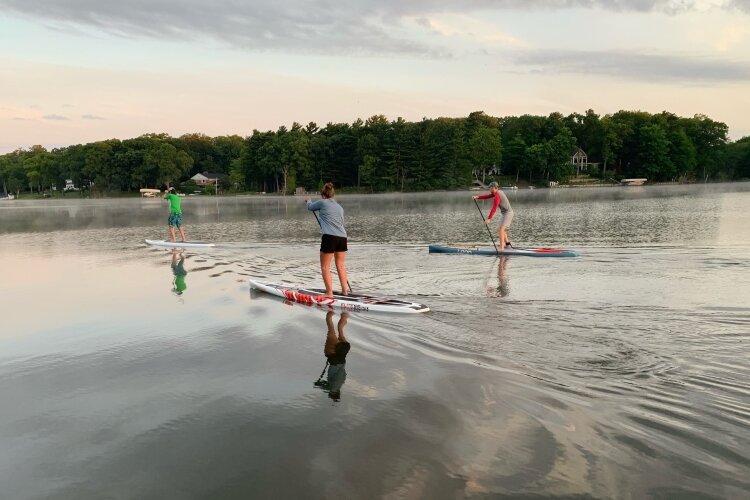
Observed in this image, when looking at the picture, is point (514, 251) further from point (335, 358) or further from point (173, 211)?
point (173, 211)

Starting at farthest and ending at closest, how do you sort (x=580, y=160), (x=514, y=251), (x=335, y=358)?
1. (x=580, y=160)
2. (x=514, y=251)
3. (x=335, y=358)

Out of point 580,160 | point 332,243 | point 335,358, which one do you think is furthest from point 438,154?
point 335,358

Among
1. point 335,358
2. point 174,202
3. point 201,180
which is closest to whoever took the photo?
point 335,358

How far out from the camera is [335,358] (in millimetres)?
8648

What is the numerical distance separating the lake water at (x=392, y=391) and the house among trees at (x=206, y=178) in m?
140

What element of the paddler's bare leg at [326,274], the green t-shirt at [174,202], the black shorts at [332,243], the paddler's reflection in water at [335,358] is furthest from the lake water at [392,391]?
the green t-shirt at [174,202]

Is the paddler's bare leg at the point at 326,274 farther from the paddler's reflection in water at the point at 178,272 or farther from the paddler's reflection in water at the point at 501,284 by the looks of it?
the paddler's reflection in water at the point at 178,272

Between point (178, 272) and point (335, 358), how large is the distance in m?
10.9

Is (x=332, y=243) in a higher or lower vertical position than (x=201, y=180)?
lower

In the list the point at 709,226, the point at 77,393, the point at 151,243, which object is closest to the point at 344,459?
the point at 77,393

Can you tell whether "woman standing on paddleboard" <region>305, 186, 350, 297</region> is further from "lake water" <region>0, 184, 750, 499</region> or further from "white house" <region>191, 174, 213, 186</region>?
"white house" <region>191, 174, 213, 186</region>

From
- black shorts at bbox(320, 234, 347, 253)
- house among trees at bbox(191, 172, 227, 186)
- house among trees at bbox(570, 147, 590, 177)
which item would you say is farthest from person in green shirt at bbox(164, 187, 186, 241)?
house among trees at bbox(570, 147, 590, 177)

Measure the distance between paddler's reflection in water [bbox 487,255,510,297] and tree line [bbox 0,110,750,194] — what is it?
102 meters

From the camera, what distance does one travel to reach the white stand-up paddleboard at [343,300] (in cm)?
1113
